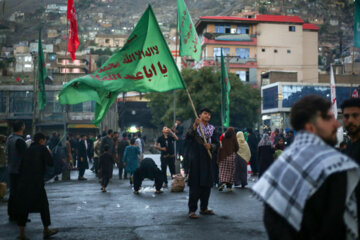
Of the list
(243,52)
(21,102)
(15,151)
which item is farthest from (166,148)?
(243,52)

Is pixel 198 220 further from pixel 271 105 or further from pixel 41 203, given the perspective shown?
pixel 271 105

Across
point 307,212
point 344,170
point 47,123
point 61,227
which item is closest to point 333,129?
point 344,170

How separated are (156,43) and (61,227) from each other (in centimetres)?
349

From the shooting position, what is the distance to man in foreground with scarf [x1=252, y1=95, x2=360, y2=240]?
2.48 meters

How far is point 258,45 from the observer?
7238 centimetres

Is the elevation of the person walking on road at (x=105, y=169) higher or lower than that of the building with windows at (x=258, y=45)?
lower

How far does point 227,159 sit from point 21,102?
141 feet

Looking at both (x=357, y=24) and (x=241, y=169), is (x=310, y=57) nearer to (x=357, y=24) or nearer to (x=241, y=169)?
(x=241, y=169)

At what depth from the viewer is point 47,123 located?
50688 mm

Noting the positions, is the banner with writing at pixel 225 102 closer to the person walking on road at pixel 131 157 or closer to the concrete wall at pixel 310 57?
the person walking on road at pixel 131 157

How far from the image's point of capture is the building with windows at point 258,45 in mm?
70438

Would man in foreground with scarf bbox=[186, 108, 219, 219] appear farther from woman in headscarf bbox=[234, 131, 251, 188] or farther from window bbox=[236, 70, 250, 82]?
window bbox=[236, 70, 250, 82]

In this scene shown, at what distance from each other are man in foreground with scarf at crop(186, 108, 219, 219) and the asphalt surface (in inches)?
13.3

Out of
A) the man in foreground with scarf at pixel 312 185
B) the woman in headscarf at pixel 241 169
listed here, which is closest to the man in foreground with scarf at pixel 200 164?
the man in foreground with scarf at pixel 312 185
